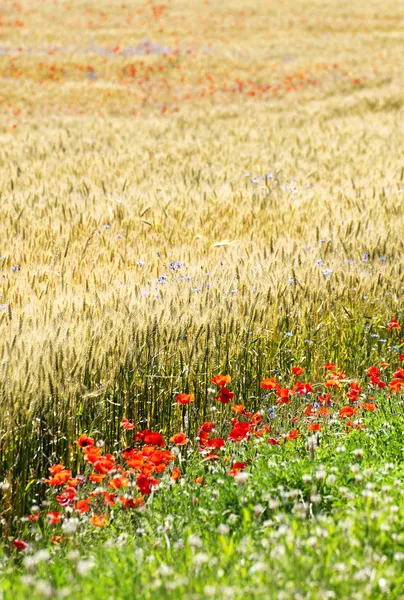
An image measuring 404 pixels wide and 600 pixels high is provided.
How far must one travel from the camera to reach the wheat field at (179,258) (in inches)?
161

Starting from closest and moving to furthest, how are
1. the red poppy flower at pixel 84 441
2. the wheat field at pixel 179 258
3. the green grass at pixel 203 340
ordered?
the green grass at pixel 203 340
the red poppy flower at pixel 84 441
the wheat field at pixel 179 258

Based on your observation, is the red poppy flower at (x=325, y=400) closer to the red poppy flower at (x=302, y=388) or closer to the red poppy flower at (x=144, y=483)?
the red poppy flower at (x=302, y=388)

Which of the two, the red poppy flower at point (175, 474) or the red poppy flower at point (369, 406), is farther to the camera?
the red poppy flower at point (369, 406)

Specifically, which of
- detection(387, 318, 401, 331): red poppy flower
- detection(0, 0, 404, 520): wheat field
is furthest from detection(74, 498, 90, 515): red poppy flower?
detection(387, 318, 401, 331): red poppy flower

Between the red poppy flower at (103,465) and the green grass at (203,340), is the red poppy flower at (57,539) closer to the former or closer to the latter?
the green grass at (203,340)

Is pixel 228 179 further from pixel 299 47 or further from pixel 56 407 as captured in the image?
pixel 299 47

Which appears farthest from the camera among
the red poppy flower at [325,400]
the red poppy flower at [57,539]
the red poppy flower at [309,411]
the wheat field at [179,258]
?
the red poppy flower at [325,400]

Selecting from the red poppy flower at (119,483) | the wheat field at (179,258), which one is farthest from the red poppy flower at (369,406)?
the red poppy flower at (119,483)

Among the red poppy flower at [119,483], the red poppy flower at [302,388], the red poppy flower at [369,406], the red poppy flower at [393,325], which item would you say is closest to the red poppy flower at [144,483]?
the red poppy flower at [119,483]

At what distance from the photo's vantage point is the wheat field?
410cm

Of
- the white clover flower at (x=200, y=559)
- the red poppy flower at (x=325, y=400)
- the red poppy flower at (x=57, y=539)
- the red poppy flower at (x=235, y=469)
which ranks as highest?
the white clover flower at (x=200, y=559)

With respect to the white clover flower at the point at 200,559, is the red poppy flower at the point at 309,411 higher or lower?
lower

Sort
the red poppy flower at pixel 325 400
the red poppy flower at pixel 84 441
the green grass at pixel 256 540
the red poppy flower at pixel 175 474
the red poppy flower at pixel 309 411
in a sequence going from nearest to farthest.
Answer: the green grass at pixel 256 540
the red poppy flower at pixel 175 474
the red poppy flower at pixel 84 441
the red poppy flower at pixel 309 411
the red poppy flower at pixel 325 400

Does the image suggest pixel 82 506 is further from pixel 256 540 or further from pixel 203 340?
pixel 203 340
